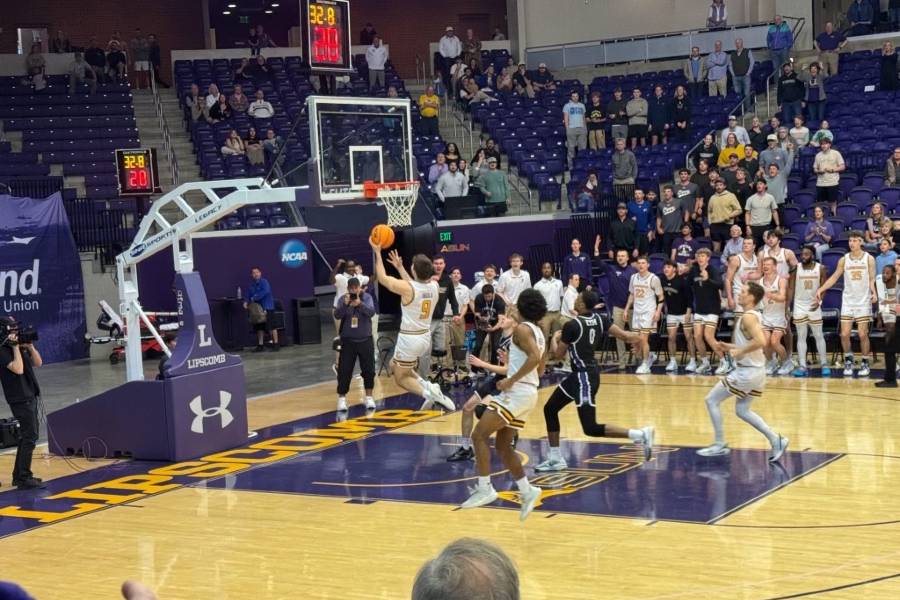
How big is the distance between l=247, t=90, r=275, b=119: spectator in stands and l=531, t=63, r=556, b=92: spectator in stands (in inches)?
249

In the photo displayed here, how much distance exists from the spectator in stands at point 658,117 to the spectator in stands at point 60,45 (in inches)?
576

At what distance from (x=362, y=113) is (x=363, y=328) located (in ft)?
8.75

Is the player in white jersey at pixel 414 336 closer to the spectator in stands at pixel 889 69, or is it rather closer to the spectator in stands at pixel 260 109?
the spectator in stands at pixel 889 69

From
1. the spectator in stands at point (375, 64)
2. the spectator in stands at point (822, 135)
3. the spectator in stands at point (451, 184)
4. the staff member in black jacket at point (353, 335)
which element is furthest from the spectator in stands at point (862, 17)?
the staff member in black jacket at point (353, 335)

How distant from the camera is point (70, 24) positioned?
33125 millimetres

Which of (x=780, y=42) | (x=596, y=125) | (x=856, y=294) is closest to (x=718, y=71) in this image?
(x=780, y=42)

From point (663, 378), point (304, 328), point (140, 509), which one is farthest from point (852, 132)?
point (140, 509)

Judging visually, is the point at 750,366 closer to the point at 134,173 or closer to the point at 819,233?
the point at 134,173

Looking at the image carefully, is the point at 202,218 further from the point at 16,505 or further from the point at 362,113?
the point at 16,505

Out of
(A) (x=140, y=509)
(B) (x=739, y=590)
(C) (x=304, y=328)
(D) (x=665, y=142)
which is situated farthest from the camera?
(D) (x=665, y=142)

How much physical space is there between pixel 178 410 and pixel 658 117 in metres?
15.6

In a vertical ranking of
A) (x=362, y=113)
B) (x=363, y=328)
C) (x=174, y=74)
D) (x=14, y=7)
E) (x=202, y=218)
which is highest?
(x=14, y=7)

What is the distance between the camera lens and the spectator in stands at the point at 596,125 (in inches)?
1041

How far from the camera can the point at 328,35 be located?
532 inches
